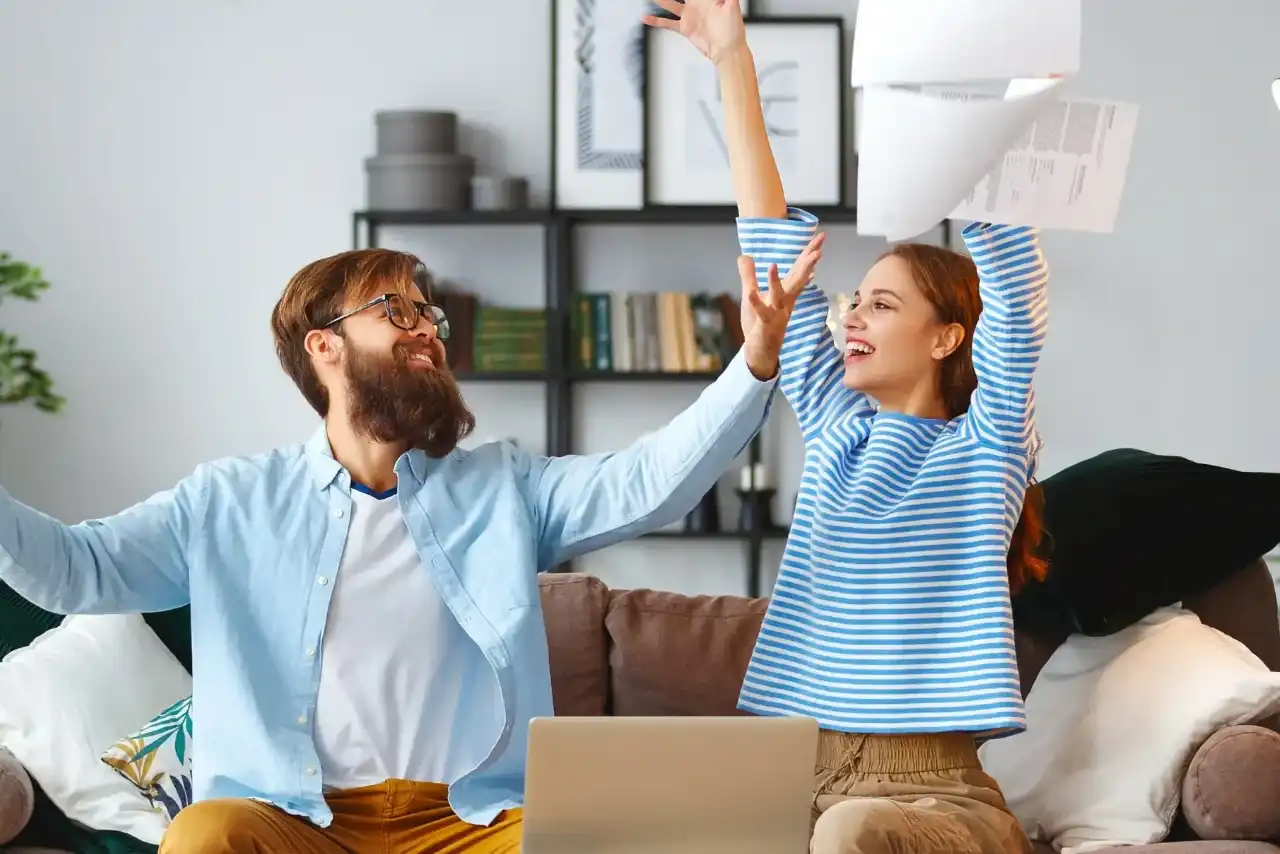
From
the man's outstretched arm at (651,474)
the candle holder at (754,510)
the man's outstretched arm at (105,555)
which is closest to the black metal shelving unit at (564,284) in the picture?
the candle holder at (754,510)

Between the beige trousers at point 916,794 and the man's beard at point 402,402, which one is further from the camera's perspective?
the man's beard at point 402,402

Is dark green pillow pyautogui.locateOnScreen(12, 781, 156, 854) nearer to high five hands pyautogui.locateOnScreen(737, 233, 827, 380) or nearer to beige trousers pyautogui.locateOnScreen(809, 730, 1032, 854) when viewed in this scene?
beige trousers pyautogui.locateOnScreen(809, 730, 1032, 854)

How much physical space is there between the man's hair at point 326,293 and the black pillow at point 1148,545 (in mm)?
1168

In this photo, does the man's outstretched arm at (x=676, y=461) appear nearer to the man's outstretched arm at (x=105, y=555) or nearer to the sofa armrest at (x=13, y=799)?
the man's outstretched arm at (x=105, y=555)

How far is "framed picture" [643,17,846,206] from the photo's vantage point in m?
4.56

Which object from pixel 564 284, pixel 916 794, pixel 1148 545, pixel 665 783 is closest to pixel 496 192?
pixel 564 284

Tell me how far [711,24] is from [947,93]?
659 mm

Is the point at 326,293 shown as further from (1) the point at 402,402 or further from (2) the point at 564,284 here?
(2) the point at 564,284

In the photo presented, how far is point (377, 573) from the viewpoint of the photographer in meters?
2.17

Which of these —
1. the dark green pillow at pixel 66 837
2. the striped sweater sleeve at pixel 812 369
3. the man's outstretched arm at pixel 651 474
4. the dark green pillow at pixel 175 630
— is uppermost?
the striped sweater sleeve at pixel 812 369

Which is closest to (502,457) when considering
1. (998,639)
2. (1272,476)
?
(998,639)

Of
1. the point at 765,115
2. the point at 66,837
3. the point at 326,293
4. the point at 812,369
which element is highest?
the point at 765,115

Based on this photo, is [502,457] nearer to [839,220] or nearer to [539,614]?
[539,614]

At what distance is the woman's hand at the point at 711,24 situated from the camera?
7.16 feet
